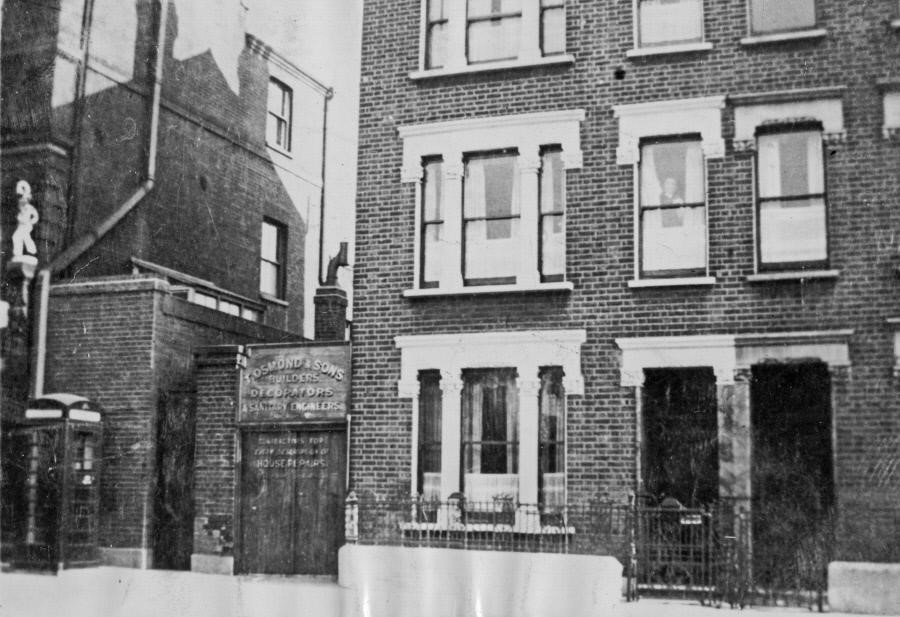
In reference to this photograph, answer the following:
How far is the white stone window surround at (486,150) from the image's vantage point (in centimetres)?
1537

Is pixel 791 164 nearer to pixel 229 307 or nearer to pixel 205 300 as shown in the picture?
pixel 205 300

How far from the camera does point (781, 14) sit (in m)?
14.8

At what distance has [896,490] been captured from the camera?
43.6 ft

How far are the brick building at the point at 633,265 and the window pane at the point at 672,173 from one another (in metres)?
0.03

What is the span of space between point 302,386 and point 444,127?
449cm

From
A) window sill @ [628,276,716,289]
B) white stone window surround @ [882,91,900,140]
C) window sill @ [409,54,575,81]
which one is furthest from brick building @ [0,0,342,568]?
white stone window surround @ [882,91,900,140]

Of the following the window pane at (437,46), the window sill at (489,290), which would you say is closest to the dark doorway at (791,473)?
the window sill at (489,290)

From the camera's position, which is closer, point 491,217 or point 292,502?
point 491,217

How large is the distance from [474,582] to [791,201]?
6.56 m

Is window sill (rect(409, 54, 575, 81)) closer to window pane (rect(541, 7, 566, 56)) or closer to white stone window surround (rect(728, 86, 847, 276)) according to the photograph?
window pane (rect(541, 7, 566, 56))

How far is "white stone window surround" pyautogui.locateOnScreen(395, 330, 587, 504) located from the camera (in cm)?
1502

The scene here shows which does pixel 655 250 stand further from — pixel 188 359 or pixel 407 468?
pixel 188 359

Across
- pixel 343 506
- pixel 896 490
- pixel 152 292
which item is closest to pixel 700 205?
pixel 896 490

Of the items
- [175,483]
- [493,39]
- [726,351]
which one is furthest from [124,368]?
[726,351]
